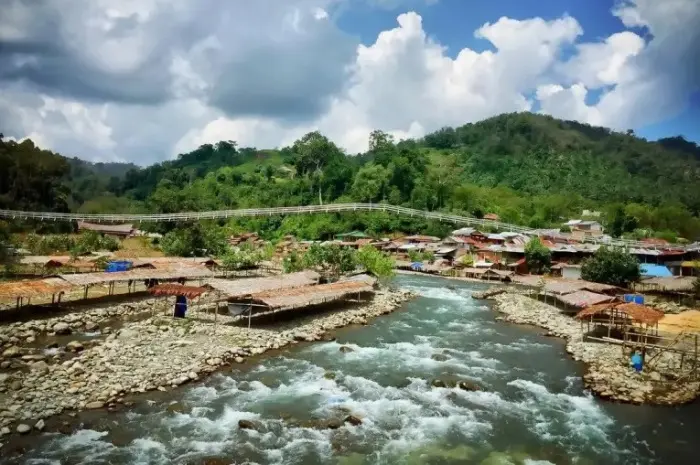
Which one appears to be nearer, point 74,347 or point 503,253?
point 74,347

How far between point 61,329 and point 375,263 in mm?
22015

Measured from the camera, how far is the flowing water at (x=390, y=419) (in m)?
12.0

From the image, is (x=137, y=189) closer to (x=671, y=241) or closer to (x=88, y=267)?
(x=88, y=267)

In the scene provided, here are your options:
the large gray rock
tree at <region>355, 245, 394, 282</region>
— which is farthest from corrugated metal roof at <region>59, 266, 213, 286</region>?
tree at <region>355, 245, 394, 282</region>

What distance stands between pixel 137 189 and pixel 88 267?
73.3m

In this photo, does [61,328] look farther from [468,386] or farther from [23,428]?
[468,386]

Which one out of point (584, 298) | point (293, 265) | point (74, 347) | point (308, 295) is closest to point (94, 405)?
point (74, 347)

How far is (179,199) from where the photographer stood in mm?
64000

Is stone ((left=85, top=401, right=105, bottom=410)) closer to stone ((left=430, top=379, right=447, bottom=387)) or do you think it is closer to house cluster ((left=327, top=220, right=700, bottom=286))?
stone ((left=430, top=379, right=447, bottom=387))

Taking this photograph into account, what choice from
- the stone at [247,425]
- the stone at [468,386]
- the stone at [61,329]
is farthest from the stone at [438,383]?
the stone at [61,329]

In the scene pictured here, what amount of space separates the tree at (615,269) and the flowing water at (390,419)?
17276mm

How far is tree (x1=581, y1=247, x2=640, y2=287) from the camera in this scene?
35.1m

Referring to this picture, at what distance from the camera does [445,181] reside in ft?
249

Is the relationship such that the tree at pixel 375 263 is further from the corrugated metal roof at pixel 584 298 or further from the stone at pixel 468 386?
the stone at pixel 468 386
